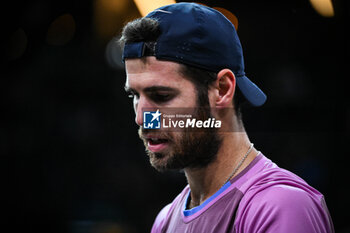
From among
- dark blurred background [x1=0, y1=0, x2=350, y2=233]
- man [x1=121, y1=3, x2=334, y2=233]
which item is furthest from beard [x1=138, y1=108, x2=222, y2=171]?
dark blurred background [x1=0, y1=0, x2=350, y2=233]

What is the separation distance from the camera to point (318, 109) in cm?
357

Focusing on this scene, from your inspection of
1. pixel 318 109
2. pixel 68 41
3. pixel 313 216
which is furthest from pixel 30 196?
pixel 313 216

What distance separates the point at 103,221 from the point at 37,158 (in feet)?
3.42

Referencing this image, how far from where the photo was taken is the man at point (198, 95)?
1.27 meters

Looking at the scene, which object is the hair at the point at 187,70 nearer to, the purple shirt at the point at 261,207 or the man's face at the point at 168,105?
the man's face at the point at 168,105

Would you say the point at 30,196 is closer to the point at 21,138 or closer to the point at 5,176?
the point at 5,176

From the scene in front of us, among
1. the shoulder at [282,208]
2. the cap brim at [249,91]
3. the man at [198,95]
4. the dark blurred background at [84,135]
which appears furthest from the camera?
the dark blurred background at [84,135]

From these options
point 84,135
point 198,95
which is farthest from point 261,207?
point 84,135

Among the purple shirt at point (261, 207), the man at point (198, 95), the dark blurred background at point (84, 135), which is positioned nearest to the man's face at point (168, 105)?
the man at point (198, 95)

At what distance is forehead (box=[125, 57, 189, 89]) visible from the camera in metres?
1.27

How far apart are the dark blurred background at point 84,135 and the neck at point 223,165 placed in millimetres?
2362

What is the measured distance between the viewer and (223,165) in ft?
4.38

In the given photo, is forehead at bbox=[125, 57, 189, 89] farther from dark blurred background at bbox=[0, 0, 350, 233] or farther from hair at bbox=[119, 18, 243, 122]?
dark blurred background at bbox=[0, 0, 350, 233]

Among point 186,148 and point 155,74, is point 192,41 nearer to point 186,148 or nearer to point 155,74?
point 155,74
